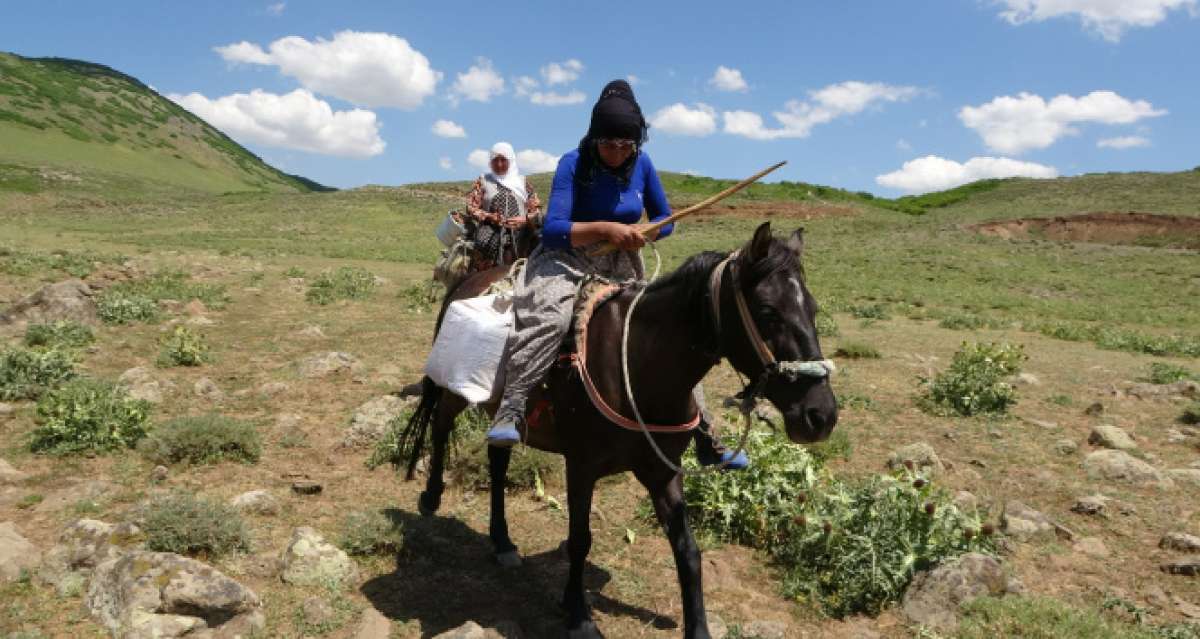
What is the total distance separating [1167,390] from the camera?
31.3ft

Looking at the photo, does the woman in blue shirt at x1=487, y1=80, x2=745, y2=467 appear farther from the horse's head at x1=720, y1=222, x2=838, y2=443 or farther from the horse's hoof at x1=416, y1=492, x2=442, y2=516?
the horse's hoof at x1=416, y1=492, x2=442, y2=516

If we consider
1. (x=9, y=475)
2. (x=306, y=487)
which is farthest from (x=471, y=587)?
(x=9, y=475)

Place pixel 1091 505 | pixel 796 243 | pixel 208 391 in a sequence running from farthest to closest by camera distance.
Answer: pixel 208 391
pixel 1091 505
pixel 796 243

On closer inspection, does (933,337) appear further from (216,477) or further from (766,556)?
(216,477)

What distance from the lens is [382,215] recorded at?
5025 cm

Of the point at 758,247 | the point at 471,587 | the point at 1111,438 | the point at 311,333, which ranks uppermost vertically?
the point at 758,247

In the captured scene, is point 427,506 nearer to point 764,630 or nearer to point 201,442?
point 201,442

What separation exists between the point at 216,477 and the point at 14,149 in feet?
316

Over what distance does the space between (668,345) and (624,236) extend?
631 millimetres

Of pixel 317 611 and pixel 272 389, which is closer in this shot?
pixel 317 611

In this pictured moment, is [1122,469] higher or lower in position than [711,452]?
lower

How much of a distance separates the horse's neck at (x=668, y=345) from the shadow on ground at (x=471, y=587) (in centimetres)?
166

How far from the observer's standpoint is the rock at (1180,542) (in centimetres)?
500

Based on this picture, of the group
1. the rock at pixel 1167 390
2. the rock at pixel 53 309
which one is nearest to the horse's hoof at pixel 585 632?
the rock at pixel 1167 390
